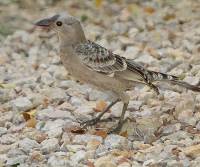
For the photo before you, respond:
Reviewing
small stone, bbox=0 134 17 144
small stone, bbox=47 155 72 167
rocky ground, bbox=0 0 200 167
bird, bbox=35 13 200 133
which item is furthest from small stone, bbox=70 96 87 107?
small stone, bbox=47 155 72 167

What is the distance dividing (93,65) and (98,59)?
0.10 meters

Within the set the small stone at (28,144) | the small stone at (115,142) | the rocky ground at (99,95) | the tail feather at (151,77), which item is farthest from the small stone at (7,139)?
the tail feather at (151,77)

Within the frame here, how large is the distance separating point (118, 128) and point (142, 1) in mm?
4615

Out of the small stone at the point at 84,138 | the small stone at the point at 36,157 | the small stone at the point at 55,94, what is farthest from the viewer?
the small stone at the point at 55,94

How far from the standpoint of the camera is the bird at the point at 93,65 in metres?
6.83

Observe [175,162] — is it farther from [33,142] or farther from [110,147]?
[33,142]

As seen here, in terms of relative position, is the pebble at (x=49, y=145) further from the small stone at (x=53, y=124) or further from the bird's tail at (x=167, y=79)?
the bird's tail at (x=167, y=79)

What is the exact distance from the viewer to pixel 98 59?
22.6 ft

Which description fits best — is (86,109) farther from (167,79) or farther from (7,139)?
(7,139)

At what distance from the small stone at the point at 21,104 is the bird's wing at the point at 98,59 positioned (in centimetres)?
94

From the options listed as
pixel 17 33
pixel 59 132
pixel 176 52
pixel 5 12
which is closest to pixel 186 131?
pixel 59 132

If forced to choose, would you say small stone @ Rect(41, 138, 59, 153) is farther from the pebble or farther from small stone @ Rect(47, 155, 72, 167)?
small stone @ Rect(47, 155, 72, 167)

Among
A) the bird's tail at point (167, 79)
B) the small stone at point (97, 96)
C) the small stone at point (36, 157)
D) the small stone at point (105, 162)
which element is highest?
the bird's tail at point (167, 79)

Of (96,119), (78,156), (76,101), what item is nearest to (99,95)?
(76,101)
